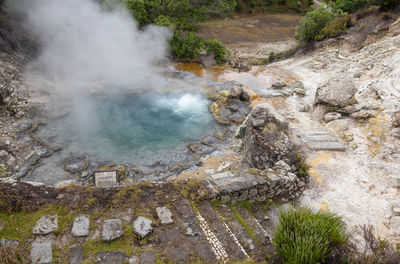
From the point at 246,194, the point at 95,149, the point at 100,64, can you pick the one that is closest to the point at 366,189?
the point at 246,194

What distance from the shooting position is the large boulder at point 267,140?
5352mm

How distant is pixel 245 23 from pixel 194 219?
57.2ft

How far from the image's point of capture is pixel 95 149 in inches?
236

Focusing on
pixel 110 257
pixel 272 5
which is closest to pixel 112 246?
pixel 110 257

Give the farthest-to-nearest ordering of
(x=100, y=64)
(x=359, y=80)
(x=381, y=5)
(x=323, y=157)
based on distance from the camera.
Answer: (x=381, y=5) < (x=100, y=64) < (x=359, y=80) < (x=323, y=157)

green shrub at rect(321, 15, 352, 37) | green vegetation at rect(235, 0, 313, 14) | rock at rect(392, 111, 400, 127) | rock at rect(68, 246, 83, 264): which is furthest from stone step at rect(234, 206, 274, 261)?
green vegetation at rect(235, 0, 313, 14)

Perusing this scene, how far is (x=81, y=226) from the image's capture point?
11.2 ft

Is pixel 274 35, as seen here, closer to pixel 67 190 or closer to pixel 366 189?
pixel 366 189

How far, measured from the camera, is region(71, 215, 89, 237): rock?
331 centimetres

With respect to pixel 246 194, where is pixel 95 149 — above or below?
above

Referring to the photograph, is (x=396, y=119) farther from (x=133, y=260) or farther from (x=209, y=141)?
(x=133, y=260)

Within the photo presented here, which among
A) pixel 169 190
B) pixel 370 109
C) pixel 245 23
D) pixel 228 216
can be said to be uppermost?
pixel 245 23

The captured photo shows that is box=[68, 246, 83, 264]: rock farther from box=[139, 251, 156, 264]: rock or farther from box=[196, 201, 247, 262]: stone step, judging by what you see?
box=[196, 201, 247, 262]: stone step

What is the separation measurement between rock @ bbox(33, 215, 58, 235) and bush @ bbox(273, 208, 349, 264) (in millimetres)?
2737
